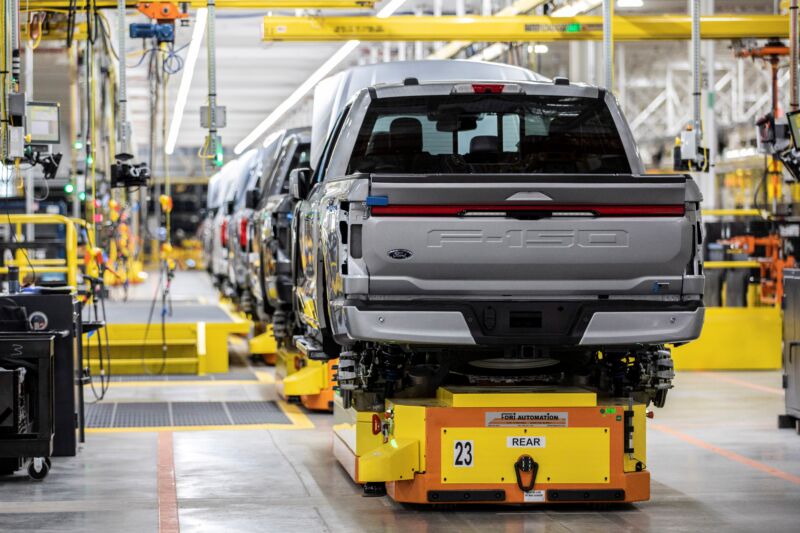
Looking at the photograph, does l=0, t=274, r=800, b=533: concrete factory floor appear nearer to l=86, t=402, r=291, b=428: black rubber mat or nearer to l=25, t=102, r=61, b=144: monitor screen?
l=86, t=402, r=291, b=428: black rubber mat

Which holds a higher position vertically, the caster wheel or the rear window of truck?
the rear window of truck

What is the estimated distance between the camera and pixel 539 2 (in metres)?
16.0

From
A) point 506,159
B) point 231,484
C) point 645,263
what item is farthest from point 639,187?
point 231,484

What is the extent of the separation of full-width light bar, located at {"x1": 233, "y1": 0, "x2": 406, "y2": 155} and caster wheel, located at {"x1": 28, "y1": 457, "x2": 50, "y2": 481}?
30.8 ft

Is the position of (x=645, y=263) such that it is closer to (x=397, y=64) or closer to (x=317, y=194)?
(x=317, y=194)

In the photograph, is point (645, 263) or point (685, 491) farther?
point (685, 491)

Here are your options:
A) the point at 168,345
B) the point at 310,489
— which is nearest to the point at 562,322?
the point at 310,489

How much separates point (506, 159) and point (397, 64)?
3289mm

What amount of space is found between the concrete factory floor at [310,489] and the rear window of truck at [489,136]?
2007 mm

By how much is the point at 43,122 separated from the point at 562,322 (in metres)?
5.70

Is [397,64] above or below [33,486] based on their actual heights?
above

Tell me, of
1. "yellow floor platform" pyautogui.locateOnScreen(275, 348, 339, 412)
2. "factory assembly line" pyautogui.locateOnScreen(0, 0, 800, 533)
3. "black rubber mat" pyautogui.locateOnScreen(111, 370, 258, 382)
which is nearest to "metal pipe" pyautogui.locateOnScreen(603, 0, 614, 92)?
"factory assembly line" pyautogui.locateOnScreen(0, 0, 800, 533)

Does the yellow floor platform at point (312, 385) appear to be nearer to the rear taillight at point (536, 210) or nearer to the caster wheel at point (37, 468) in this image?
the caster wheel at point (37, 468)

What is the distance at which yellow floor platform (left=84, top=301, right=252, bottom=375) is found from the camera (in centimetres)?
1470
